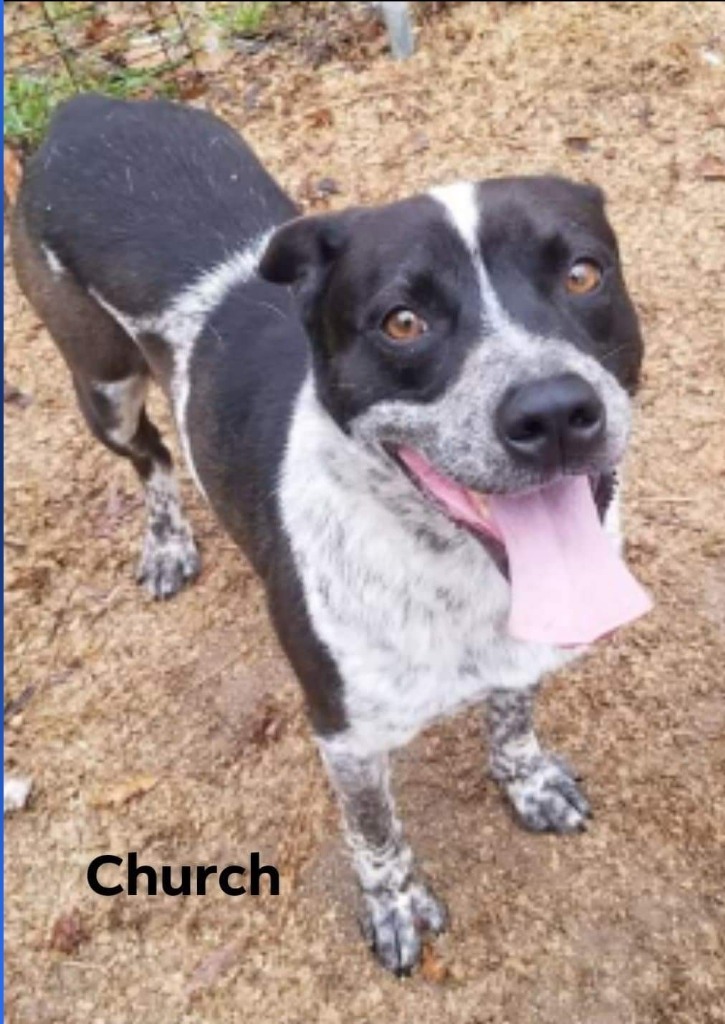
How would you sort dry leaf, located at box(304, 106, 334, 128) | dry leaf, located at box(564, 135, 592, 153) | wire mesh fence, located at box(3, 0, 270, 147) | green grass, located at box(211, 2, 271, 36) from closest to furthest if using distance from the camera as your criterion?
dry leaf, located at box(564, 135, 592, 153)
dry leaf, located at box(304, 106, 334, 128)
wire mesh fence, located at box(3, 0, 270, 147)
green grass, located at box(211, 2, 271, 36)

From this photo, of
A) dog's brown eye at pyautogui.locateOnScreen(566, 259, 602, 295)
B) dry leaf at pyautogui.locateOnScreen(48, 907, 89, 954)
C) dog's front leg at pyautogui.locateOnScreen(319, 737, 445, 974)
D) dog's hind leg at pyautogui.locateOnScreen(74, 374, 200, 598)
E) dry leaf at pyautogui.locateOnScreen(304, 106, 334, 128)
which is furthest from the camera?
dry leaf at pyautogui.locateOnScreen(304, 106, 334, 128)

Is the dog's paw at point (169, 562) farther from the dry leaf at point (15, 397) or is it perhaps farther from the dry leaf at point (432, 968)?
the dry leaf at point (432, 968)

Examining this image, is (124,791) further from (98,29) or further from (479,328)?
(98,29)

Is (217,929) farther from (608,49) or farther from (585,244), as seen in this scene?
(608,49)

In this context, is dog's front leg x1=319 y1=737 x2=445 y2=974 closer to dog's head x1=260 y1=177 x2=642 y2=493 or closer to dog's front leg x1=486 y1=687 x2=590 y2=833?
dog's front leg x1=486 y1=687 x2=590 y2=833

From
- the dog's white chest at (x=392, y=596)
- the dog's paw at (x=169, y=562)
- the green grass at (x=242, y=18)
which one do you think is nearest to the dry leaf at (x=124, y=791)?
the dog's paw at (x=169, y=562)

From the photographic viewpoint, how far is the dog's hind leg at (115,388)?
13.6ft

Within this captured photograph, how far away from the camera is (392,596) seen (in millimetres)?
2969

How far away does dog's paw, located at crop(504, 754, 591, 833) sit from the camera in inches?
151

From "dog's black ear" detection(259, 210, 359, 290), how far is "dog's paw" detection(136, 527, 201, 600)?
207 centimetres

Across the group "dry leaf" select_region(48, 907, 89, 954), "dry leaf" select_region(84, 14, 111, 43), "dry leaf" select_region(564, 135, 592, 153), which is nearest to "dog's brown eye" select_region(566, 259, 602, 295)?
"dry leaf" select_region(48, 907, 89, 954)

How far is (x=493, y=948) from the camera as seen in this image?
12.0 feet

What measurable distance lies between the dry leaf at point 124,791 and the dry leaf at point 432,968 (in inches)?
43.9

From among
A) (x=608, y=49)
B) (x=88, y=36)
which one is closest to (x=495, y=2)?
(x=608, y=49)
